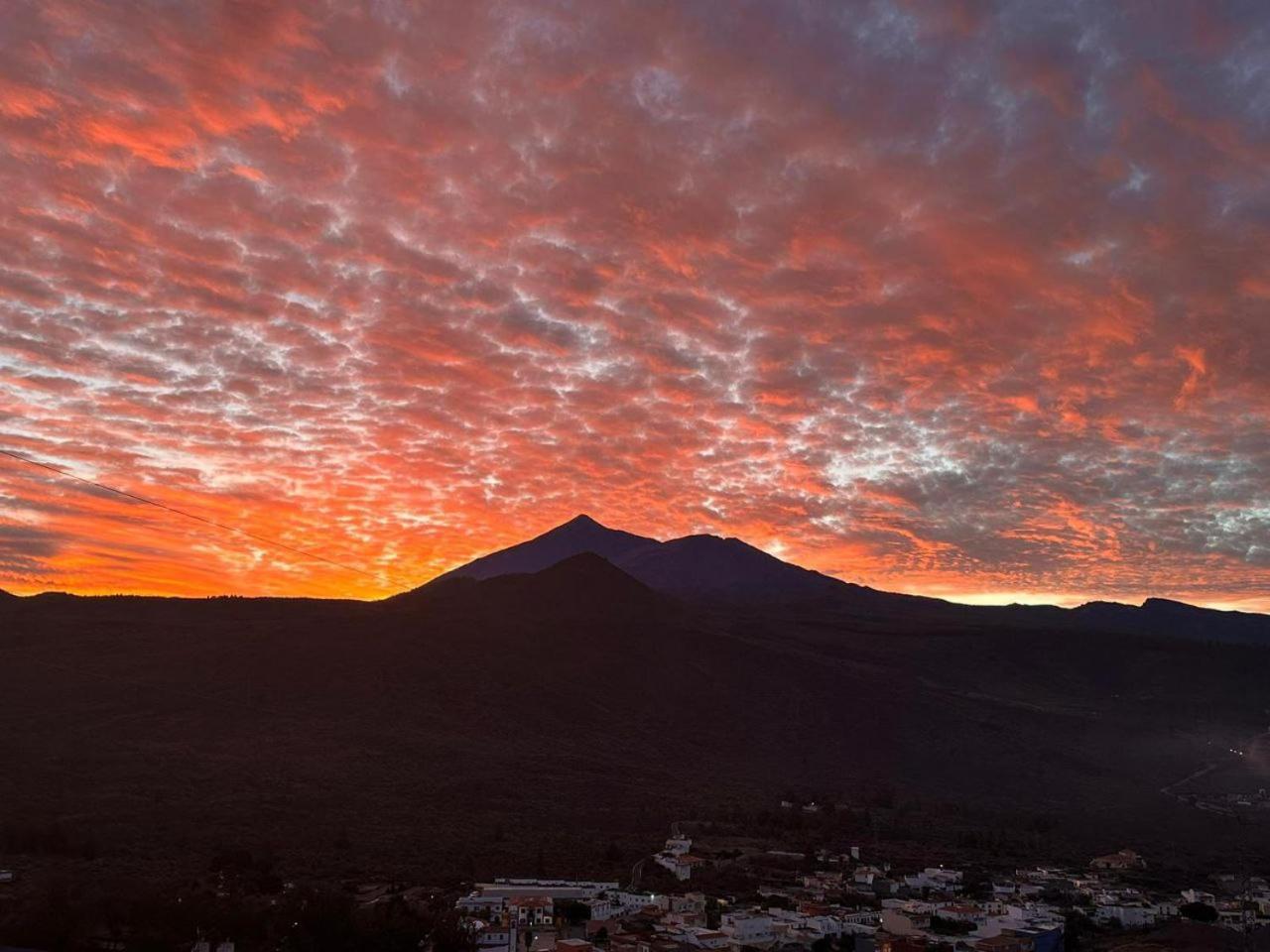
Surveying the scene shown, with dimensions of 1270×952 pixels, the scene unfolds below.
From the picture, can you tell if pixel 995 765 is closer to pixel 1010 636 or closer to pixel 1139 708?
pixel 1139 708

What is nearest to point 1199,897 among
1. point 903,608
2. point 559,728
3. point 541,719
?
point 559,728

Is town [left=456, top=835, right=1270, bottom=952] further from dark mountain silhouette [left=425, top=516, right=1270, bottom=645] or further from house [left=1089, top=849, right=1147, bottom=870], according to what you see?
dark mountain silhouette [left=425, top=516, right=1270, bottom=645]

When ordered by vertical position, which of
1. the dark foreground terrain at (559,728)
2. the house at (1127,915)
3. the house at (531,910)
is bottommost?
the house at (1127,915)

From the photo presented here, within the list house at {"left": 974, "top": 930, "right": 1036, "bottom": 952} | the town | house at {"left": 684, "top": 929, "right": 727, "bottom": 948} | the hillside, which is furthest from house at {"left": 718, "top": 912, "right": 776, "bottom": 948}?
the hillside

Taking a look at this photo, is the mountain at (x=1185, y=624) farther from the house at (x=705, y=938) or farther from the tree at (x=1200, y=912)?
the house at (x=705, y=938)

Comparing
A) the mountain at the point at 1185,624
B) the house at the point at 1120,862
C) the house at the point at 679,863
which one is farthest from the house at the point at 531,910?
the mountain at the point at 1185,624

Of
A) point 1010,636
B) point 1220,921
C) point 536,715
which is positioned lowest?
point 1220,921

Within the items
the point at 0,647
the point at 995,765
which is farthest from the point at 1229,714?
the point at 0,647
